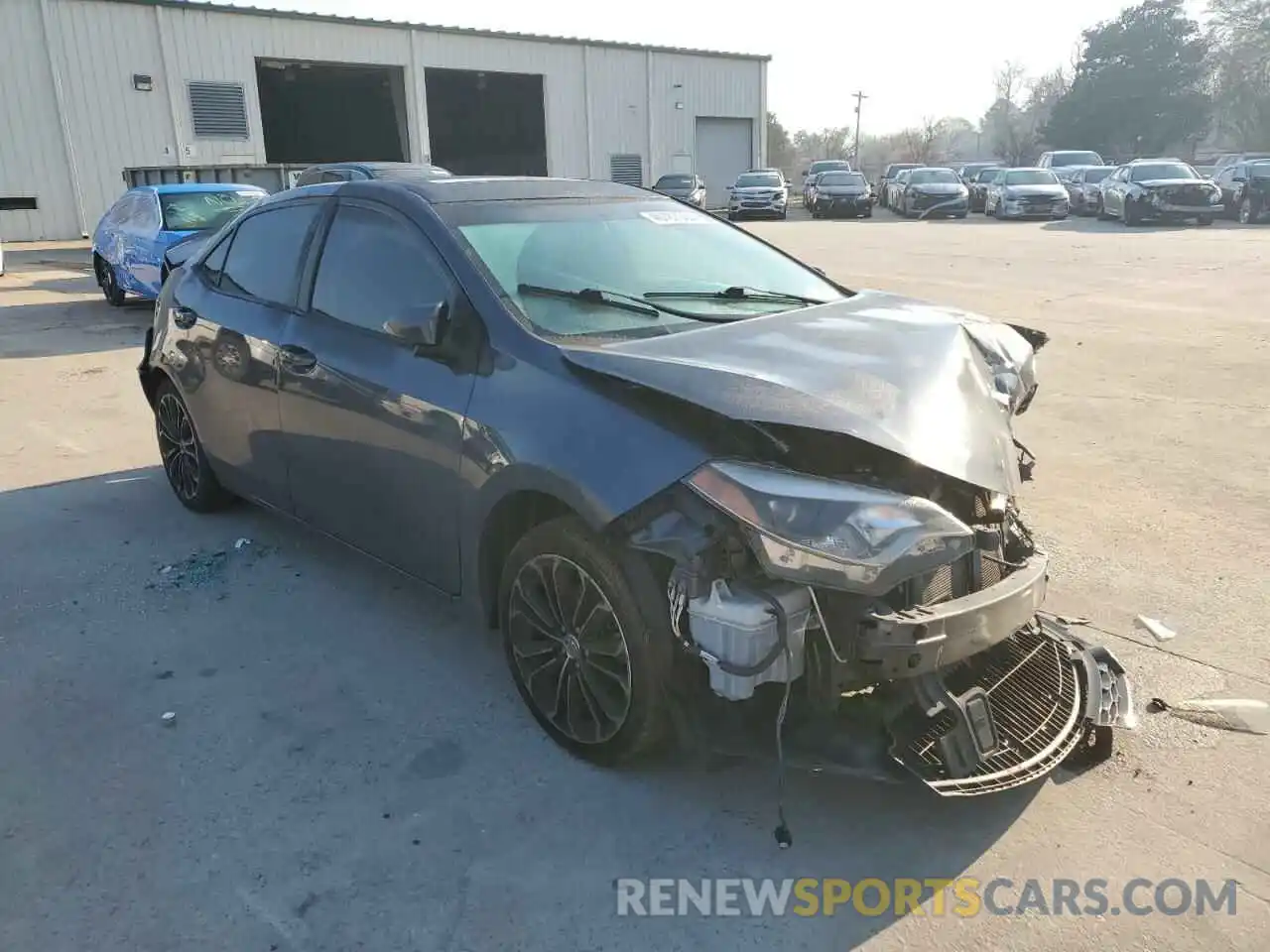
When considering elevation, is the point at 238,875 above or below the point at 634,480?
below

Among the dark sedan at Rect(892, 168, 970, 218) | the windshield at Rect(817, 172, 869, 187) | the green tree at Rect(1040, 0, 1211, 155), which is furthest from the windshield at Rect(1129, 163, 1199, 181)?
the green tree at Rect(1040, 0, 1211, 155)

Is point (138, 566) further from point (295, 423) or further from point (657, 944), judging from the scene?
point (657, 944)

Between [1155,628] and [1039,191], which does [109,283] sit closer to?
[1155,628]

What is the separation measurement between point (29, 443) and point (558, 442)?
591 centimetres

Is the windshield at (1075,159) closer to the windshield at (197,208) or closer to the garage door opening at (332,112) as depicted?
the garage door opening at (332,112)

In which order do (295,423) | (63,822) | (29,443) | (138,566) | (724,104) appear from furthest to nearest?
(724,104) → (29,443) → (138,566) → (295,423) → (63,822)

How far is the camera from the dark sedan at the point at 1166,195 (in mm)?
25156

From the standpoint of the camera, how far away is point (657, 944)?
96.7 inches

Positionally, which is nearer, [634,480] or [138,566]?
[634,480]

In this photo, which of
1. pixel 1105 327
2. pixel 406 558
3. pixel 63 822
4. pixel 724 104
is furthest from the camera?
pixel 724 104

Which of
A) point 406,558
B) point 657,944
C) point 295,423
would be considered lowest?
point 657,944

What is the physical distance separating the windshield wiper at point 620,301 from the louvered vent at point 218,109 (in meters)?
29.1

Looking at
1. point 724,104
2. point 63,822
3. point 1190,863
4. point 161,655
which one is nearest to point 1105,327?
point 1190,863

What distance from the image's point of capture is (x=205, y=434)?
5070 mm
